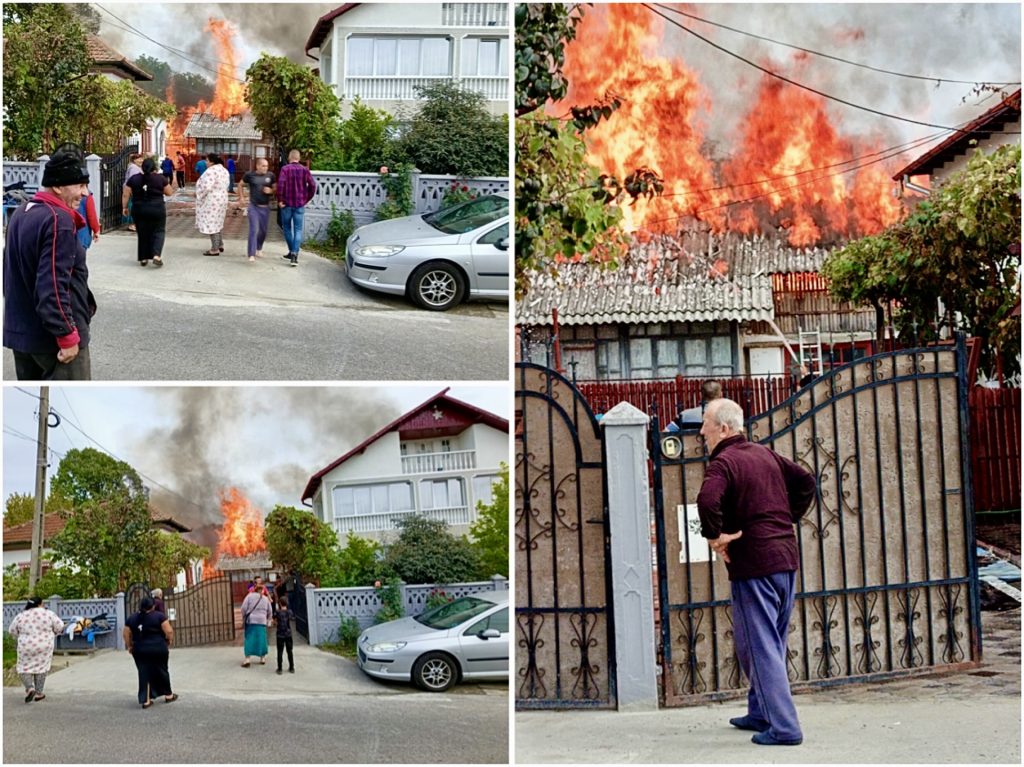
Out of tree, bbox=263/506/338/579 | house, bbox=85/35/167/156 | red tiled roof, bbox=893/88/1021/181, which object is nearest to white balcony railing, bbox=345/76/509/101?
house, bbox=85/35/167/156

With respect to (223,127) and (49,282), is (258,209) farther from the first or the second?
(49,282)

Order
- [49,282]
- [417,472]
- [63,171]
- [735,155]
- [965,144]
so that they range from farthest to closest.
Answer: [735,155] → [965,144] → [417,472] → [63,171] → [49,282]

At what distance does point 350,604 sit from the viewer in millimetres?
6195

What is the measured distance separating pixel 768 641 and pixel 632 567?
1161 millimetres

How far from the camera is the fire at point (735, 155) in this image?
18.4 metres

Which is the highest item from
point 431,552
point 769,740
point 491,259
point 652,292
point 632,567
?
point 652,292

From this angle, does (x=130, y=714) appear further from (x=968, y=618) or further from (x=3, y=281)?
(x=968, y=618)

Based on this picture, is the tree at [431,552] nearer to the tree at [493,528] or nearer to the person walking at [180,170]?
the tree at [493,528]

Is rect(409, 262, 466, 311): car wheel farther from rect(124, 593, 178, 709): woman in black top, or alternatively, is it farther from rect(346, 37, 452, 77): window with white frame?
rect(124, 593, 178, 709): woman in black top

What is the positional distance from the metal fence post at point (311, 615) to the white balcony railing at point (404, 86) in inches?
103

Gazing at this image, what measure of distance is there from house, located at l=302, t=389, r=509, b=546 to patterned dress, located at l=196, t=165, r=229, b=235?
5.36 ft

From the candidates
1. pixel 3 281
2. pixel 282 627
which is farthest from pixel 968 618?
pixel 3 281

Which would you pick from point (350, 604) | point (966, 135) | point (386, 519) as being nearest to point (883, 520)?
point (386, 519)

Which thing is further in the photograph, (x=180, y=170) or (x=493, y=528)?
(x=180, y=170)
